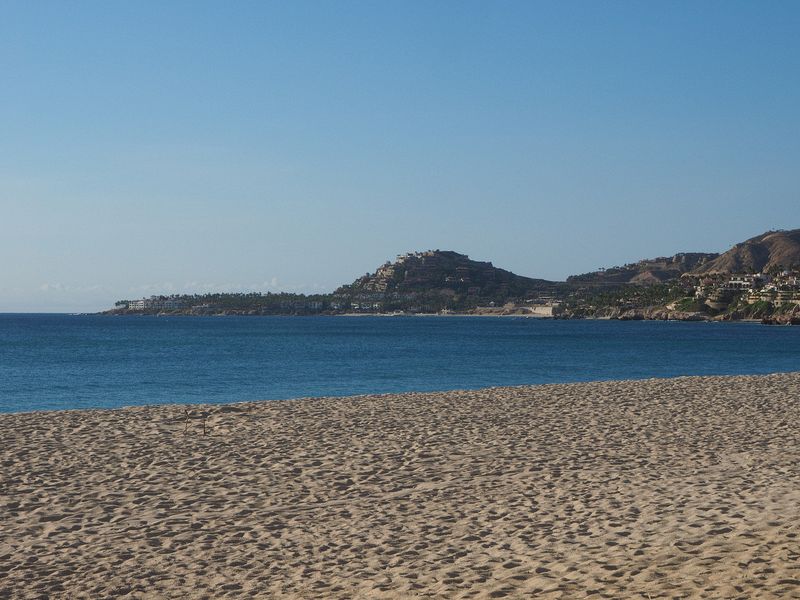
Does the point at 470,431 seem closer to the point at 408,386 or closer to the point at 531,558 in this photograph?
the point at 531,558

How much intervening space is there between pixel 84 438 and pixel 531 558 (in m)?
11.0

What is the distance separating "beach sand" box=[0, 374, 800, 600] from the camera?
8586 mm

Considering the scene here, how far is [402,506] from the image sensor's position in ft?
38.3

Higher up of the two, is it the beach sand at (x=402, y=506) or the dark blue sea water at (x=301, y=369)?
the beach sand at (x=402, y=506)

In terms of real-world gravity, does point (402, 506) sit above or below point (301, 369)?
above

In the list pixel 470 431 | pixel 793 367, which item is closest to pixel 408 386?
pixel 470 431

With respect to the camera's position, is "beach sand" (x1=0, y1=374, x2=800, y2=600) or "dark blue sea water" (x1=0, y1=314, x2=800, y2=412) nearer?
"beach sand" (x1=0, y1=374, x2=800, y2=600)

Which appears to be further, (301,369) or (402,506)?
(301,369)

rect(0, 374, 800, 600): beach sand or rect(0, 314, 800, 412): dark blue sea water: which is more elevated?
rect(0, 374, 800, 600): beach sand

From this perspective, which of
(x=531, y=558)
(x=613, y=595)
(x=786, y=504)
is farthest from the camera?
(x=786, y=504)

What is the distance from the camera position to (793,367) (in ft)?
178

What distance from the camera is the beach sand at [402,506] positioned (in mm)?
8586

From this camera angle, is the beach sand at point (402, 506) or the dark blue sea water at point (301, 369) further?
the dark blue sea water at point (301, 369)

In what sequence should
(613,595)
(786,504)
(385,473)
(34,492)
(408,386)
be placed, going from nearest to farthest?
(613,595) < (786,504) < (34,492) < (385,473) < (408,386)
